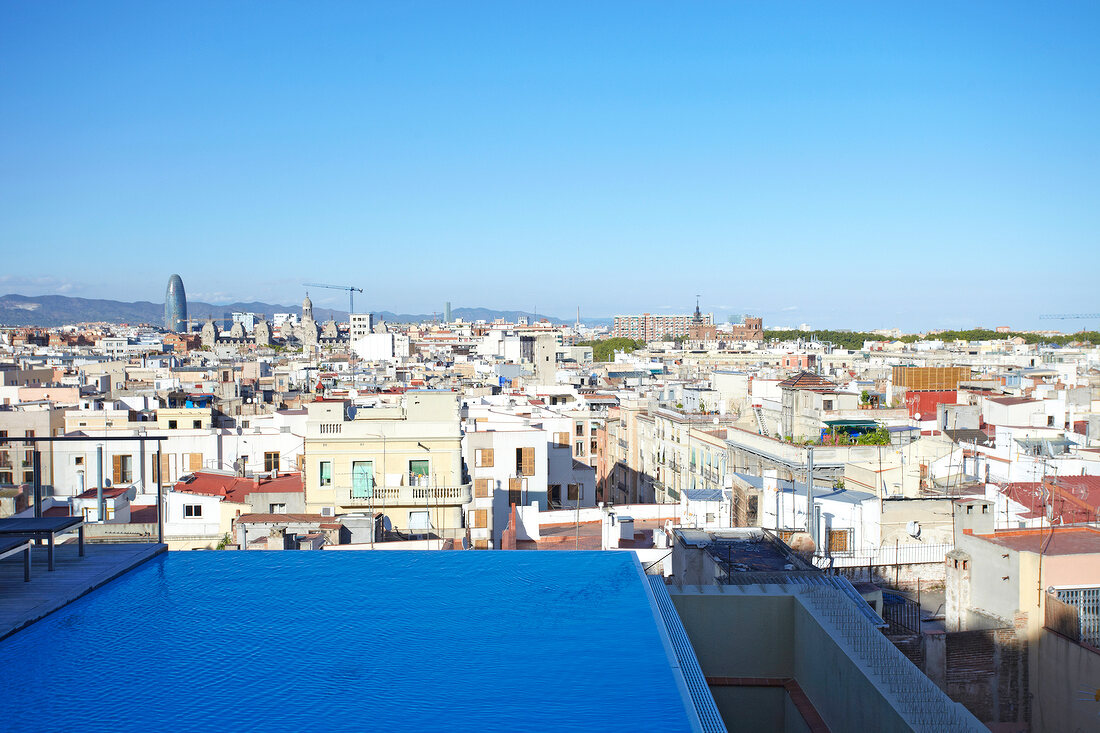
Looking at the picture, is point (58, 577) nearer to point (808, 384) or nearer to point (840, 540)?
point (840, 540)

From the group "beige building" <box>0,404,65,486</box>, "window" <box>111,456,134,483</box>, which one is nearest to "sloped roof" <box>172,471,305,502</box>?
"window" <box>111,456,134,483</box>

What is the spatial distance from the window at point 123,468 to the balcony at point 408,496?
8.27 m

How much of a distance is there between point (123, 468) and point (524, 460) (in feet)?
33.2

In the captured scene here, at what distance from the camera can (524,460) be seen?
20547mm

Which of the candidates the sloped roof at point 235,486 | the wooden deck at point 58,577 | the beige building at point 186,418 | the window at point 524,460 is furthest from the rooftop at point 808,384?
the wooden deck at point 58,577

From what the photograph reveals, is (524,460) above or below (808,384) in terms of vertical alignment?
below

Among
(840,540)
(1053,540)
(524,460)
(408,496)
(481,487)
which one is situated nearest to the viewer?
(1053,540)

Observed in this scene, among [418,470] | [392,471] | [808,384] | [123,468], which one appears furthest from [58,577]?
[808,384]

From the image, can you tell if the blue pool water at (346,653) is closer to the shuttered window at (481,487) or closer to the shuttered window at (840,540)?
the shuttered window at (840,540)

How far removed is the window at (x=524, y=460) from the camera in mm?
20469

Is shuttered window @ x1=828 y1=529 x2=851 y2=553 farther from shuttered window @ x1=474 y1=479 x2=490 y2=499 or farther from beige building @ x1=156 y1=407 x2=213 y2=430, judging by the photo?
beige building @ x1=156 y1=407 x2=213 y2=430

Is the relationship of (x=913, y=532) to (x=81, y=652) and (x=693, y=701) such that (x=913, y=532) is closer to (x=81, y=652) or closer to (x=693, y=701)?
(x=693, y=701)

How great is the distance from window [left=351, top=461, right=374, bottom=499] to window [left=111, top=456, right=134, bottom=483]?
330 inches

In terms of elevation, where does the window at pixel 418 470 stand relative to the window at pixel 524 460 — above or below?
above
